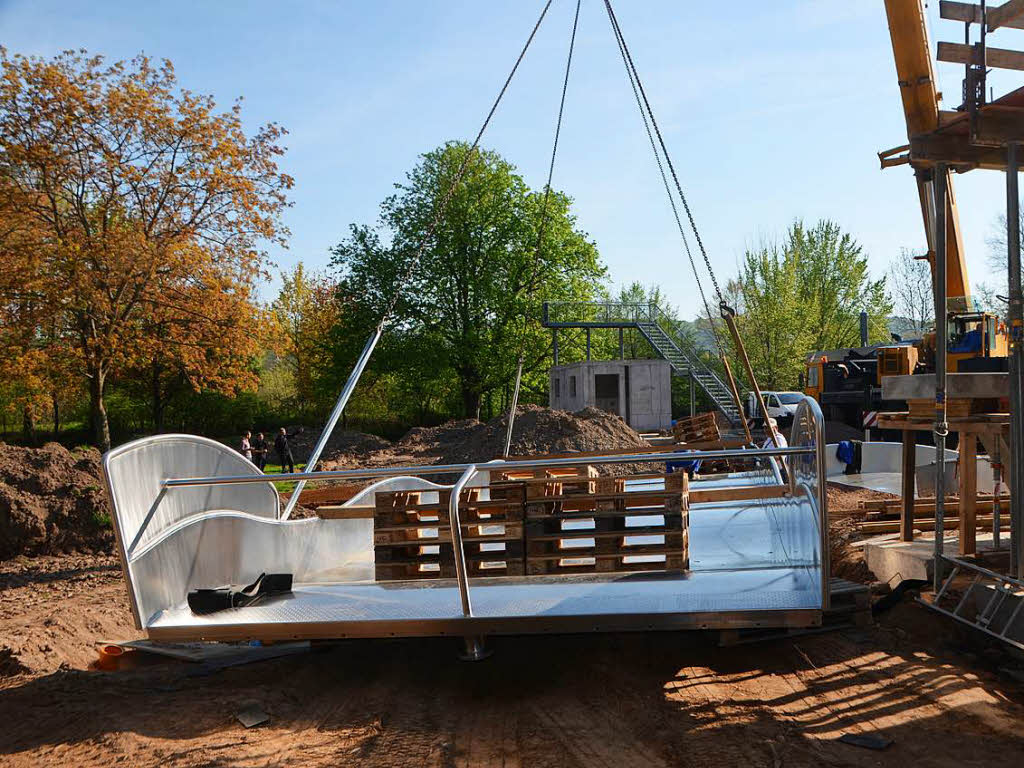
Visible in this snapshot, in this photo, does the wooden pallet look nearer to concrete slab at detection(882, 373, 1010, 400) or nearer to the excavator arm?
concrete slab at detection(882, 373, 1010, 400)

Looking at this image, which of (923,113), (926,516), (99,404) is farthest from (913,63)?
(99,404)

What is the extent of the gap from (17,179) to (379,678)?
52.6 feet

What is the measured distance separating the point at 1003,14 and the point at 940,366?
252cm

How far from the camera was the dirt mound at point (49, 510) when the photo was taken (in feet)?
40.7

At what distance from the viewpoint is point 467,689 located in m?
5.84

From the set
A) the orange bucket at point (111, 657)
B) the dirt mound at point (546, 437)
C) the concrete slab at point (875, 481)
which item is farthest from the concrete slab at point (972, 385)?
the dirt mound at point (546, 437)

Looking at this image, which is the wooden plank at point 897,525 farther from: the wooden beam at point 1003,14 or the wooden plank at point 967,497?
the wooden beam at point 1003,14

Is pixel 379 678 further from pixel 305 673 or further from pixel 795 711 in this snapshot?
pixel 795 711

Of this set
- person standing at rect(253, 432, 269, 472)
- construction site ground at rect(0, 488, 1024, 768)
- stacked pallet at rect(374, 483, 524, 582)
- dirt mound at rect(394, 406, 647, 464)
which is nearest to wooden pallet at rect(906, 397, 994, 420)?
construction site ground at rect(0, 488, 1024, 768)

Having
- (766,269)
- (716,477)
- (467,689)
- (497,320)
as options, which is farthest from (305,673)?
(766,269)

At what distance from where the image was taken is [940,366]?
655 centimetres

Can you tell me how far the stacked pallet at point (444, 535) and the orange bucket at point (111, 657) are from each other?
229 cm

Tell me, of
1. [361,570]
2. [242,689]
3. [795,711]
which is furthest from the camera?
[361,570]

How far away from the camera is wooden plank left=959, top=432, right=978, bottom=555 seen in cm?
688
